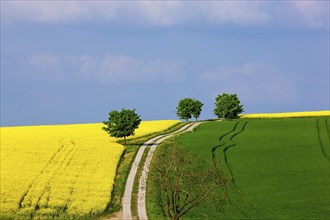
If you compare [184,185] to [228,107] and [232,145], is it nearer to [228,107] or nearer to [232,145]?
[232,145]

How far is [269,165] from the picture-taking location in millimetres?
78625

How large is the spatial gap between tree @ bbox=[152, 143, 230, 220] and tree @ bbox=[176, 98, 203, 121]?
71558 millimetres

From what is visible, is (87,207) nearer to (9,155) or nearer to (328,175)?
(9,155)

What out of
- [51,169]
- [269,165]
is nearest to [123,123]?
[51,169]

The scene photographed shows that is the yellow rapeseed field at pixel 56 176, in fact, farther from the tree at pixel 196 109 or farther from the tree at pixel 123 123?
the tree at pixel 196 109

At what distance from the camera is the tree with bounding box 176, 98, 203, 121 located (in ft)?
485

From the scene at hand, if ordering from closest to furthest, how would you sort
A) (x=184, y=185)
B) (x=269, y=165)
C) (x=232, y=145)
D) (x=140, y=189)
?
(x=184, y=185) < (x=140, y=189) < (x=269, y=165) < (x=232, y=145)

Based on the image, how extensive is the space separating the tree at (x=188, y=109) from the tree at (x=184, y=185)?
7156 centimetres

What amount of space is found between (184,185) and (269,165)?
27537 mm

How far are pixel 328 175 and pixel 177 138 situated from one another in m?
31.1

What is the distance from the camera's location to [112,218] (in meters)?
56.3

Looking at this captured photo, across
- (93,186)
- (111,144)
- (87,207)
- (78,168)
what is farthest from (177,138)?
(87,207)

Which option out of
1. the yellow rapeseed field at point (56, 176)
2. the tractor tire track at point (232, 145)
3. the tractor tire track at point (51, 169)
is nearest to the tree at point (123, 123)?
the yellow rapeseed field at point (56, 176)

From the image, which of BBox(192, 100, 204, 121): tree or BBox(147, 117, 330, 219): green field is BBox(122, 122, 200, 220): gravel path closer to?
BBox(147, 117, 330, 219): green field
